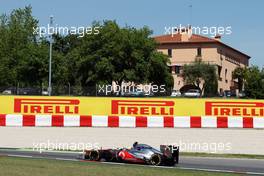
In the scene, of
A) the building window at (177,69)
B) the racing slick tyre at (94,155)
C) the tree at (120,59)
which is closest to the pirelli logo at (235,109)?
the racing slick tyre at (94,155)

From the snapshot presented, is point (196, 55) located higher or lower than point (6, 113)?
higher

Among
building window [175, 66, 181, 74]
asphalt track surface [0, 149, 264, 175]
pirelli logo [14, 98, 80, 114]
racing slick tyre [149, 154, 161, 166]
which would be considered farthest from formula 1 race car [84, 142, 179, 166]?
building window [175, 66, 181, 74]

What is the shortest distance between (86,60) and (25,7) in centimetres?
2581

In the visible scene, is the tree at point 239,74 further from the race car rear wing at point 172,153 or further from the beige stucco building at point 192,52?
the race car rear wing at point 172,153

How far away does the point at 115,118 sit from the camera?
54.0ft

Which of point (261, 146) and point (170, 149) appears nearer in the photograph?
point (170, 149)

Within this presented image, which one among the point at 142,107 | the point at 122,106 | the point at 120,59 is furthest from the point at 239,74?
the point at 122,106

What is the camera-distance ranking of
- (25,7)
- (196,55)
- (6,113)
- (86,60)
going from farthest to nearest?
(196,55) < (25,7) < (86,60) < (6,113)

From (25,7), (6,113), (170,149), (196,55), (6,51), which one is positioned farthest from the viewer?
(196,55)

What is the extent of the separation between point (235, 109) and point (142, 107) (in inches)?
122

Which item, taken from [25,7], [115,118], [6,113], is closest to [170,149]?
[115,118]

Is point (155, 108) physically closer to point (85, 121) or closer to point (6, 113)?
point (85, 121)

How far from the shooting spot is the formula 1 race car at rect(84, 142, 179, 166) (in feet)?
41.0

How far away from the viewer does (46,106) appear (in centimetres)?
1661
